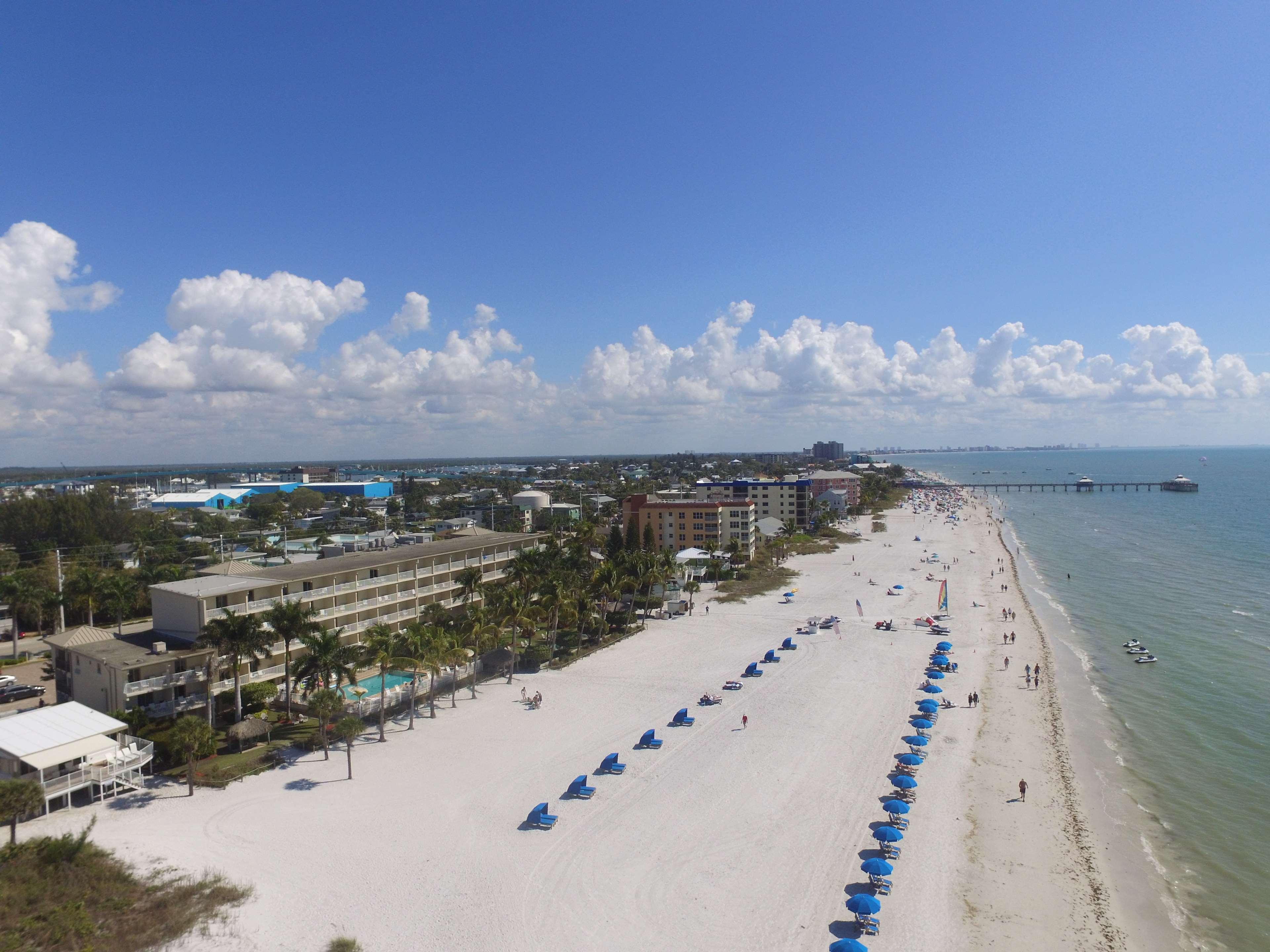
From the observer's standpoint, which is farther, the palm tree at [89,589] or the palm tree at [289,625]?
the palm tree at [89,589]

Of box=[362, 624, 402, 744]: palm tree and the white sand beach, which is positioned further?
box=[362, 624, 402, 744]: palm tree

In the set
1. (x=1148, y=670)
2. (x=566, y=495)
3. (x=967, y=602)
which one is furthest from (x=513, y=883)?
(x=566, y=495)

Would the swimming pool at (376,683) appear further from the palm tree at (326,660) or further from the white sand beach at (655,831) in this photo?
the white sand beach at (655,831)

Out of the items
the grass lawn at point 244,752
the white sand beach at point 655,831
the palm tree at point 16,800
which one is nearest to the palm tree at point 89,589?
the grass lawn at point 244,752

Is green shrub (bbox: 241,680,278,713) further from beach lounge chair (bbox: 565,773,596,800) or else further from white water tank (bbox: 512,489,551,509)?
white water tank (bbox: 512,489,551,509)

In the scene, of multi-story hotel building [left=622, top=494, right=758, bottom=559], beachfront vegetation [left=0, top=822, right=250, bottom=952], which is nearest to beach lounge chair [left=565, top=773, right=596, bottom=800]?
beachfront vegetation [left=0, top=822, right=250, bottom=952]
